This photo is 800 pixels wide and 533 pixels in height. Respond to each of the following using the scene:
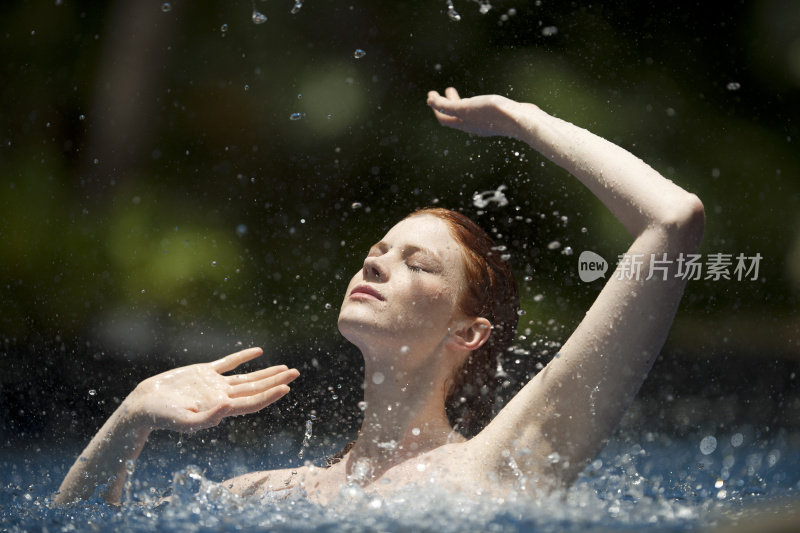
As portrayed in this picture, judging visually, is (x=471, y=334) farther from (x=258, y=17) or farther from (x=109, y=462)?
(x=258, y=17)

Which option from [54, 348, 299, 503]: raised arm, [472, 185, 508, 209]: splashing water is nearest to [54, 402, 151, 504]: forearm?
[54, 348, 299, 503]: raised arm

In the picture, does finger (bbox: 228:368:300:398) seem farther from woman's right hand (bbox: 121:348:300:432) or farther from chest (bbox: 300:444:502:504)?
chest (bbox: 300:444:502:504)

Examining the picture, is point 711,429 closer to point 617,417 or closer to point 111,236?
point 617,417

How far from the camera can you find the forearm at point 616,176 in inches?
53.2

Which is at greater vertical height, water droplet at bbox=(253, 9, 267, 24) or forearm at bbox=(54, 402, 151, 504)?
water droplet at bbox=(253, 9, 267, 24)

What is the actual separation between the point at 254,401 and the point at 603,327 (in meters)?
0.70

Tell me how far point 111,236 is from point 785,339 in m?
2.53

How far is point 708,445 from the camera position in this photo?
9.76ft

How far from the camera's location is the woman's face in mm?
1608

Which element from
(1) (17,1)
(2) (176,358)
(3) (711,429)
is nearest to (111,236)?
(2) (176,358)

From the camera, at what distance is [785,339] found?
2.73 meters

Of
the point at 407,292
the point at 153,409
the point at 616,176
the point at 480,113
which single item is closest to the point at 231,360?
the point at 153,409

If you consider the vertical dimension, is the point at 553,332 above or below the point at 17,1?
below

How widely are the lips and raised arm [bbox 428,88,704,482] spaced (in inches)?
13.2
